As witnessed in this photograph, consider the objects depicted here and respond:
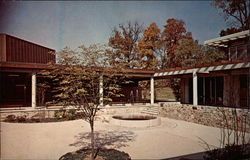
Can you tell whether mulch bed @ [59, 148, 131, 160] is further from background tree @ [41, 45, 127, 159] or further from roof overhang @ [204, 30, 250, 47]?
roof overhang @ [204, 30, 250, 47]

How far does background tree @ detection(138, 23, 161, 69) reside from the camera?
1248 centimetres

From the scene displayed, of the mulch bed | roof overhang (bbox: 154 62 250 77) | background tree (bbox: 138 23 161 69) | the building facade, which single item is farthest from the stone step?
the mulch bed

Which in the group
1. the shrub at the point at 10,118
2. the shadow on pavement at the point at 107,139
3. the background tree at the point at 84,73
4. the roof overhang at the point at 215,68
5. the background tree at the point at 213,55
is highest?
the background tree at the point at 213,55

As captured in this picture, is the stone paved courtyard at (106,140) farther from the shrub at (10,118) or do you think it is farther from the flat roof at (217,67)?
the flat roof at (217,67)

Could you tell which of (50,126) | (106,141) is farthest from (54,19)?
(50,126)

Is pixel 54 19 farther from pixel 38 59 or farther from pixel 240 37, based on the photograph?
pixel 240 37

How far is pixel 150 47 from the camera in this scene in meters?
13.9

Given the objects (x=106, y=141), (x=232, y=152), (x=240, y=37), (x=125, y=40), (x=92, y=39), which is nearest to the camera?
(x=232, y=152)

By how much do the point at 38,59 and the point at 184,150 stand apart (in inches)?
362

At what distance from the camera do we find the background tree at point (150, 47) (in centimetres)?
1248

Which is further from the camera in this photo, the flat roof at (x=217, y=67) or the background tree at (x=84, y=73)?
the flat roof at (x=217, y=67)

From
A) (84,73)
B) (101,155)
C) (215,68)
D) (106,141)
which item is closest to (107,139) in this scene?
(106,141)

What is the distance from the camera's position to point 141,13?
5453mm

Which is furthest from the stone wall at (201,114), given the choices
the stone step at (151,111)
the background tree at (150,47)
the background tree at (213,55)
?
the background tree at (213,55)
